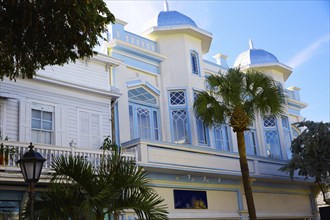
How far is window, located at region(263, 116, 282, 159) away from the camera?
26.4m

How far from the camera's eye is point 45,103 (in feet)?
54.5

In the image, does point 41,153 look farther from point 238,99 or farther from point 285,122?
point 285,122

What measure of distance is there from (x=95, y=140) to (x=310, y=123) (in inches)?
439

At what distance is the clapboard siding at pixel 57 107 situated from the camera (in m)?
15.6

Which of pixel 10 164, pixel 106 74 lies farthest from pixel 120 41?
pixel 10 164

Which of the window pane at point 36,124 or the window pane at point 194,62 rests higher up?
the window pane at point 194,62

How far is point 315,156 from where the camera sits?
2245 centimetres

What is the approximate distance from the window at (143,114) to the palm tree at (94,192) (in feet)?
28.6

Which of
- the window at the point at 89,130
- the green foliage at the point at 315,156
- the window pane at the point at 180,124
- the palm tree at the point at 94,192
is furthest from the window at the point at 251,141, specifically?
the palm tree at the point at 94,192

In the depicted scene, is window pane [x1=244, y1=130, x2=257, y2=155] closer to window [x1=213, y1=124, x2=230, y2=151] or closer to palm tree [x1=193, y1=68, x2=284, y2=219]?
window [x1=213, y1=124, x2=230, y2=151]

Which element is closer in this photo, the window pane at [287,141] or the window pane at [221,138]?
the window pane at [221,138]

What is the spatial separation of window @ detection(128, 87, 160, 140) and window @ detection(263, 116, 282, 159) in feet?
26.2

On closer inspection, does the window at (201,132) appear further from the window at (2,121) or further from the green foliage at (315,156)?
the window at (2,121)

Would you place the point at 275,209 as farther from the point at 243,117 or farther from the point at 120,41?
the point at 120,41
